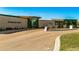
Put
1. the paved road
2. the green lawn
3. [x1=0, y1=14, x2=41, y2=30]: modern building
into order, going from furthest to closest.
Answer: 1. the green lawn
2. the paved road
3. [x1=0, y1=14, x2=41, y2=30]: modern building

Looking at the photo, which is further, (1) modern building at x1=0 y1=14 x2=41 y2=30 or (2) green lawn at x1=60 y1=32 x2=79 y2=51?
(2) green lawn at x1=60 y1=32 x2=79 y2=51

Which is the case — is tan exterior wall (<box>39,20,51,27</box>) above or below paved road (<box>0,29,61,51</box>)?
above

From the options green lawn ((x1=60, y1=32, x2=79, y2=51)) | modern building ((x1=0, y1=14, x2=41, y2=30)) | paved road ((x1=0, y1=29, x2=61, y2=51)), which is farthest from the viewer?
green lawn ((x1=60, y1=32, x2=79, y2=51))

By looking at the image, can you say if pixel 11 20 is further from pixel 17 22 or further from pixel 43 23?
pixel 43 23

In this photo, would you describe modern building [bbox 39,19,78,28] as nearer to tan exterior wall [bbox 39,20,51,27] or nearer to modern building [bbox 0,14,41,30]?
tan exterior wall [bbox 39,20,51,27]

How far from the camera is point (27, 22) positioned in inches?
124

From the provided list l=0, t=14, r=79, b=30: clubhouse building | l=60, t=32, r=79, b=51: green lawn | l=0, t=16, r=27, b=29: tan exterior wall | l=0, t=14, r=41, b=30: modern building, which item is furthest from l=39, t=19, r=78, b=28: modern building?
l=60, t=32, r=79, b=51: green lawn

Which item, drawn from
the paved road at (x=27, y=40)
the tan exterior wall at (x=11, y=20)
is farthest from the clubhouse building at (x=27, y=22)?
the paved road at (x=27, y=40)

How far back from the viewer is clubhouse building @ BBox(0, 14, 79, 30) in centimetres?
305

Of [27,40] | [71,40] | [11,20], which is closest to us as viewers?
[11,20]

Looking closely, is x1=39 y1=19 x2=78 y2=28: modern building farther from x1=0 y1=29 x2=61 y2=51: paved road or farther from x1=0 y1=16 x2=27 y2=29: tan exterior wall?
x1=0 y1=16 x2=27 y2=29: tan exterior wall

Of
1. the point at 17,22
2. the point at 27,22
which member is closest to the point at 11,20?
the point at 17,22

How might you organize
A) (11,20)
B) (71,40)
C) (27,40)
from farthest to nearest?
(71,40)
(27,40)
(11,20)
